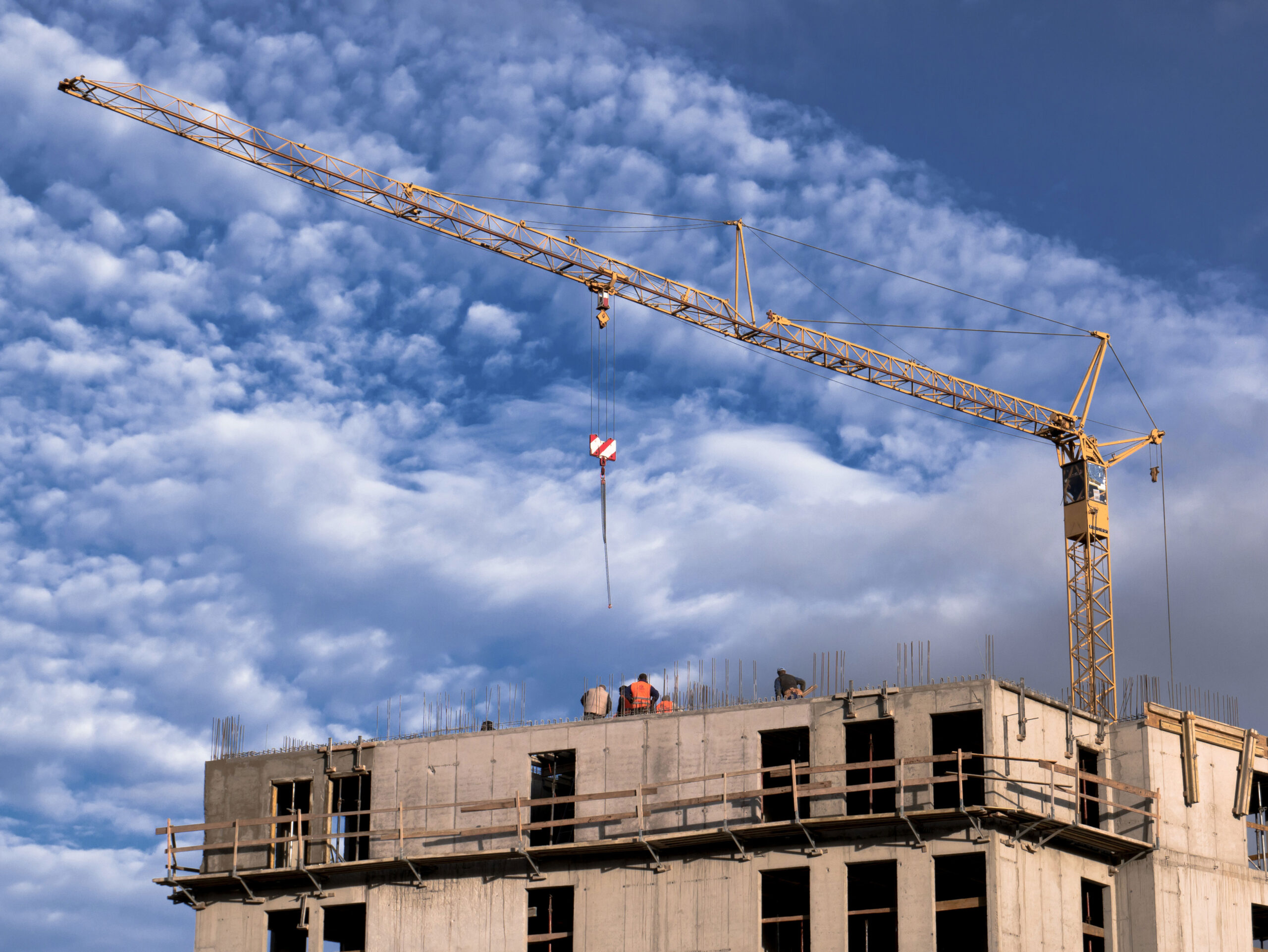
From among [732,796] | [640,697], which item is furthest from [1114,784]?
[640,697]

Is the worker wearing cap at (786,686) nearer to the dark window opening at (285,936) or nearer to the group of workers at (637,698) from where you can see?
the group of workers at (637,698)

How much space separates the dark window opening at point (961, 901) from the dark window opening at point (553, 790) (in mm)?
11099

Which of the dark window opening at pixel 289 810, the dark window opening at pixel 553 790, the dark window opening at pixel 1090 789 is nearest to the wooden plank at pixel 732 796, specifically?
the dark window opening at pixel 553 790

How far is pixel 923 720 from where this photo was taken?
49250 mm

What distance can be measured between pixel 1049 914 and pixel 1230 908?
8.34 metres

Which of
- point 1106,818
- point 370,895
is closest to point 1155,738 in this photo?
point 1106,818

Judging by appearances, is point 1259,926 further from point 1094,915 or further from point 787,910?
point 787,910

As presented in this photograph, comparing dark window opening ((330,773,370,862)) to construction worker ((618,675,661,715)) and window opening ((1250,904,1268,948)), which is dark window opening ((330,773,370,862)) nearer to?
construction worker ((618,675,661,715))

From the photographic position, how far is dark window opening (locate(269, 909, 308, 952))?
180ft

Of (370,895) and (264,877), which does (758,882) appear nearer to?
(370,895)

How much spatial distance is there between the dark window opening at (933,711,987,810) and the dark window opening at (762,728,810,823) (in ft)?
12.1

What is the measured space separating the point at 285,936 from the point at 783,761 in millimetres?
16836

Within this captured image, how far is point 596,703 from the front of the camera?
5500 cm

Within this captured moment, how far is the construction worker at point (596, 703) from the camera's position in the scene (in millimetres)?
54844
